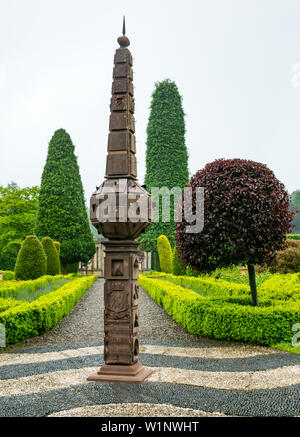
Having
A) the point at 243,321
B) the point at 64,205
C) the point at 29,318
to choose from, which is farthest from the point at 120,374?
the point at 64,205

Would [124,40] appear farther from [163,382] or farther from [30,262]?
[30,262]

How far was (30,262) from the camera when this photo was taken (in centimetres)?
1598

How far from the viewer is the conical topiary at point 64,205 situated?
23.6m


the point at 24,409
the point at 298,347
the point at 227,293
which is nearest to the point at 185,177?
the point at 227,293

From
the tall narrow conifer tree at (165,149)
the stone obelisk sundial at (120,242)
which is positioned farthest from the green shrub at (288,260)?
the tall narrow conifer tree at (165,149)

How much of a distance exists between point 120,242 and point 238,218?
131 inches

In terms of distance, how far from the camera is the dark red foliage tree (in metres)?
6.95

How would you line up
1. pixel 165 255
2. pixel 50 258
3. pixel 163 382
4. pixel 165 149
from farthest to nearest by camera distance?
pixel 165 149
pixel 165 255
pixel 50 258
pixel 163 382

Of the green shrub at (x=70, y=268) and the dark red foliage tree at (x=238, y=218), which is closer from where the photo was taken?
the dark red foliage tree at (x=238, y=218)

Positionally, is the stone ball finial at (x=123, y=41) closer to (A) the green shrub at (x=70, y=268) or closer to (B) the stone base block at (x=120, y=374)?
(B) the stone base block at (x=120, y=374)

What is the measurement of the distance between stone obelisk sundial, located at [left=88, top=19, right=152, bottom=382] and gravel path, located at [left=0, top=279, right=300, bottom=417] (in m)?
0.31

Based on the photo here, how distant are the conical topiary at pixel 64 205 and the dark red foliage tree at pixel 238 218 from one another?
16.9 meters

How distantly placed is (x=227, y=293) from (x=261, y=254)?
113 inches

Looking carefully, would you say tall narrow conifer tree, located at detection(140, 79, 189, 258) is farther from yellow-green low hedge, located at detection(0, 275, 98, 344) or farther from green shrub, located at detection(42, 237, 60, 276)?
yellow-green low hedge, located at detection(0, 275, 98, 344)
